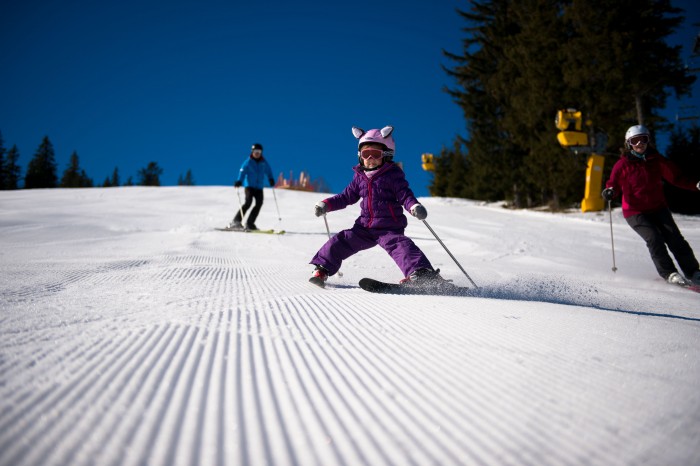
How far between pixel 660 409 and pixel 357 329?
912 mm

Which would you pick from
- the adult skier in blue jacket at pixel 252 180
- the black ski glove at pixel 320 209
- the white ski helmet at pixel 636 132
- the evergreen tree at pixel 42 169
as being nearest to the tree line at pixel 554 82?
the white ski helmet at pixel 636 132

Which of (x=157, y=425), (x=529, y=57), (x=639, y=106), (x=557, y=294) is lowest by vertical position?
(x=557, y=294)

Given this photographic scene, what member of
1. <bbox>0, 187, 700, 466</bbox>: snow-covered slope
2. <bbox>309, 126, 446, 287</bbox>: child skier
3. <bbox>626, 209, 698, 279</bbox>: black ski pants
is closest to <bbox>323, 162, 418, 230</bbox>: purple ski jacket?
<bbox>309, 126, 446, 287</bbox>: child skier

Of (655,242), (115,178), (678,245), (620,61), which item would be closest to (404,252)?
(655,242)

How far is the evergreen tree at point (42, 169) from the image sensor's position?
47.1 metres

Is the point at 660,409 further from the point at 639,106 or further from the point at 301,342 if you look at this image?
the point at 639,106

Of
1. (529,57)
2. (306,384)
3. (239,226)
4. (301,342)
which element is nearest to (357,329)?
(301,342)

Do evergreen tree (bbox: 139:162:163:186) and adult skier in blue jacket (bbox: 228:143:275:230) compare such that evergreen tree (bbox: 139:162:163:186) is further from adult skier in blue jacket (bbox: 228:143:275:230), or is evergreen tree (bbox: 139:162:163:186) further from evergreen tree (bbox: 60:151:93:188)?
adult skier in blue jacket (bbox: 228:143:275:230)

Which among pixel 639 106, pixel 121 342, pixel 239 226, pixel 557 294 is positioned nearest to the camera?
pixel 121 342

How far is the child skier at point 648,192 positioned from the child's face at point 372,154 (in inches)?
126

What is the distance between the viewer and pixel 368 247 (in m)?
3.11

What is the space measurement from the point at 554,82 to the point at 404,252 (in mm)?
13468

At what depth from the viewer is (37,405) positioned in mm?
721

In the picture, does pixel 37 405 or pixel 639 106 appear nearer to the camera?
pixel 37 405
